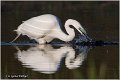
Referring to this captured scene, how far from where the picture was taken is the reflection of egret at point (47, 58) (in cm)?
1222

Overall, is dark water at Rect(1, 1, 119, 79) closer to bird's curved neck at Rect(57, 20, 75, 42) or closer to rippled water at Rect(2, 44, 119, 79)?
rippled water at Rect(2, 44, 119, 79)

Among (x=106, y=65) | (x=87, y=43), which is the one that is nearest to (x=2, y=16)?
(x=87, y=43)

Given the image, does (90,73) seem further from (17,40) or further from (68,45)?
(17,40)

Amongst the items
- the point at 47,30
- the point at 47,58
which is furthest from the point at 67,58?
the point at 47,30

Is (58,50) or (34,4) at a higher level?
(34,4)

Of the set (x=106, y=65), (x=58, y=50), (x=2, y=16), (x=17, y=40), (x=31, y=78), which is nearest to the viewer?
(x=31, y=78)

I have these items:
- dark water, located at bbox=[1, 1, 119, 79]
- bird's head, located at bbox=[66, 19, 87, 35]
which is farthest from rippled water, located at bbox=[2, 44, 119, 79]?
bird's head, located at bbox=[66, 19, 87, 35]

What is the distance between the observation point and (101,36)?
1845 cm

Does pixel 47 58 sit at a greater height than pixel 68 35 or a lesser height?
lesser

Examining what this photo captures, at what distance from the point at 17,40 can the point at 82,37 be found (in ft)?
6.62

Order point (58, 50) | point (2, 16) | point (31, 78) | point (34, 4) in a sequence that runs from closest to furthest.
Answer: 1. point (31, 78)
2. point (58, 50)
3. point (2, 16)
4. point (34, 4)

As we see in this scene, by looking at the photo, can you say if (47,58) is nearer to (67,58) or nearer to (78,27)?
(67,58)

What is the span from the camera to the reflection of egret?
1222 centimetres

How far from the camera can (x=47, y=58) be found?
13633mm
